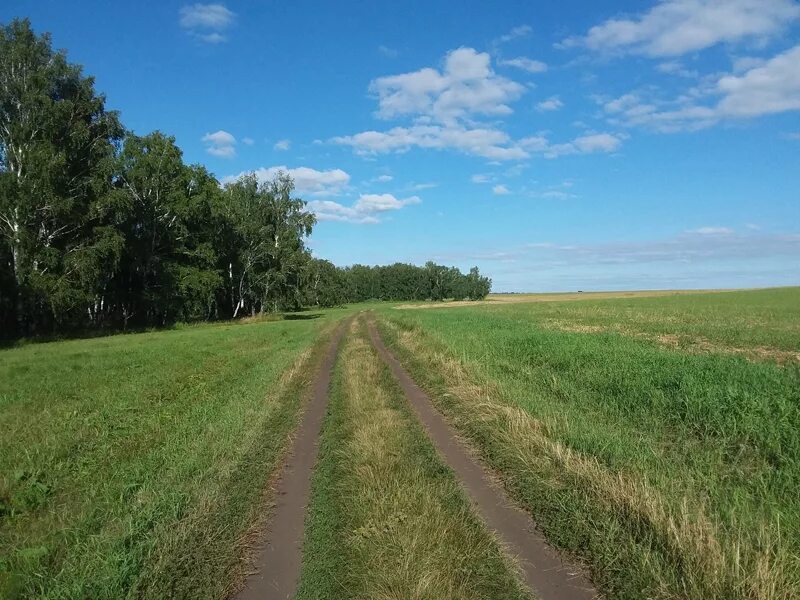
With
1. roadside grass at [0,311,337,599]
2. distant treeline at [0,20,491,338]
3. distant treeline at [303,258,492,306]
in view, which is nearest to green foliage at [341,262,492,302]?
distant treeline at [303,258,492,306]

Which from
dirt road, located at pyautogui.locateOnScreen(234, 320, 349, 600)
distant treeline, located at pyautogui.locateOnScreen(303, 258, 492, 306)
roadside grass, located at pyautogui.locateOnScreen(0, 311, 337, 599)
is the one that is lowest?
dirt road, located at pyautogui.locateOnScreen(234, 320, 349, 600)

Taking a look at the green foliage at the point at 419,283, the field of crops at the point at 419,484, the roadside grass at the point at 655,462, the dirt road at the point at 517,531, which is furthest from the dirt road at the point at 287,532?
the green foliage at the point at 419,283

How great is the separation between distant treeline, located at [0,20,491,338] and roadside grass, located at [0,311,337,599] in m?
19.8

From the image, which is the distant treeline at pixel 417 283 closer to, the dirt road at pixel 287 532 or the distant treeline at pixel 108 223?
the distant treeline at pixel 108 223

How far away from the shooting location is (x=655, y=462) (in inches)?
240

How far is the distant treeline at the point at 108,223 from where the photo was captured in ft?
98.6

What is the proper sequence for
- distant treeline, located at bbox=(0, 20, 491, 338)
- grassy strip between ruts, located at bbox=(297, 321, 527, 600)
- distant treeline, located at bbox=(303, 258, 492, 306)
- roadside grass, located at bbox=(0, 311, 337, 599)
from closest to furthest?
grassy strip between ruts, located at bbox=(297, 321, 527, 600) → roadside grass, located at bbox=(0, 311, 337, 599) → distant treeline, located at bbox=(0, 20, 491, 338) → distant treeline, located at bbox=(303, 258, 492, 306)

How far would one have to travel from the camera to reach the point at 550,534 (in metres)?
4.78

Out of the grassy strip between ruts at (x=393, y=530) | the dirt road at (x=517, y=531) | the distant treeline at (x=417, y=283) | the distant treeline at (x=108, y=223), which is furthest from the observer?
the distant treeline at (x=417, y=283)

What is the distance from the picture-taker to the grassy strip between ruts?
12.6ft

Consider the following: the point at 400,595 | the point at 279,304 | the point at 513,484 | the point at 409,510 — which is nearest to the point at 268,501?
the point at 409,510

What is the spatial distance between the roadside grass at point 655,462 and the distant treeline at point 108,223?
98.3 feet

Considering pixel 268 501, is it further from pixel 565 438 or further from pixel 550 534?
pixel 565 438

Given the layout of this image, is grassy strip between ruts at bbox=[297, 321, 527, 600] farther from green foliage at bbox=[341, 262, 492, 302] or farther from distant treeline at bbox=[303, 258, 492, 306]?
green foliage at bbox=[341, 262, 492, 302]
